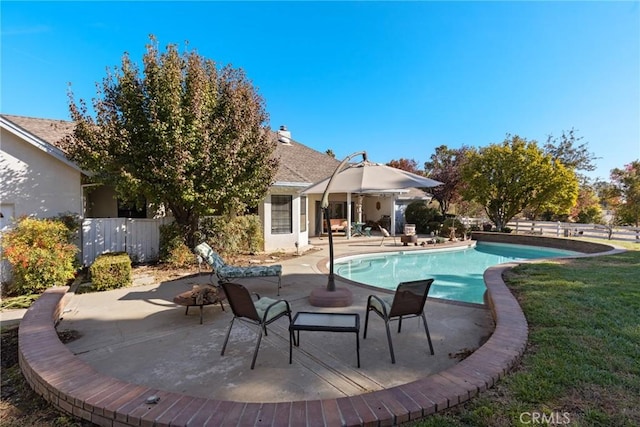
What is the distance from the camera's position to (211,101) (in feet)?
33.1

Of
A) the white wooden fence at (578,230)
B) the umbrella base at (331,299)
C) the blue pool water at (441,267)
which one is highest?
the white wooden fence at (578,230)

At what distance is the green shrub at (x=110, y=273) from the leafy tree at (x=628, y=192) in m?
29.0

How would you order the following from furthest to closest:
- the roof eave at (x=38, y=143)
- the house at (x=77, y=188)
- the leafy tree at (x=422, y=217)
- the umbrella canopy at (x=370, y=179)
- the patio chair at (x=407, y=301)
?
the leafy tree at (x=422, y=217)
the house at (x=77, y=188)
the roof eave at (x=38, y=143)
the umbrella canopy at (x=370, y=179)
the patio chair at (x=407, y=301)

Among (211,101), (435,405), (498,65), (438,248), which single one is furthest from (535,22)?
(435,405)

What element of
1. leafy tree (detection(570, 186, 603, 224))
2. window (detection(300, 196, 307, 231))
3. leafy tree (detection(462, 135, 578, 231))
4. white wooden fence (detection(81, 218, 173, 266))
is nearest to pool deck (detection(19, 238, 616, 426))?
white wooden fence (detection(81, 218, 173, 266))

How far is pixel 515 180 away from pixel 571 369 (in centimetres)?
2116

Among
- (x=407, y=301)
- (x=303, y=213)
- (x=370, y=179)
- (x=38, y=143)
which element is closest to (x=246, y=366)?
(x=407, y=301)

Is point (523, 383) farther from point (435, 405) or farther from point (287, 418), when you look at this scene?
point (287, 418)

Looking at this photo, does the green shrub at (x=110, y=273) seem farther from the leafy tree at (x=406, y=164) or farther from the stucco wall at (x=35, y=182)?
the leafy tree at (x=406, y=164)

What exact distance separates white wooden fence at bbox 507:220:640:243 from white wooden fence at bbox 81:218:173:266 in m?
22.5

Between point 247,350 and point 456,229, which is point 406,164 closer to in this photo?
point 456,229

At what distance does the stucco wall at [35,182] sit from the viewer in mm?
9172

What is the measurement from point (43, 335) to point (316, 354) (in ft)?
12.2

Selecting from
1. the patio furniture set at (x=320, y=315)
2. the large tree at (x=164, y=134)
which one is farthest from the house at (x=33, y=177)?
the patio furniture set at (x=320, y=315)
